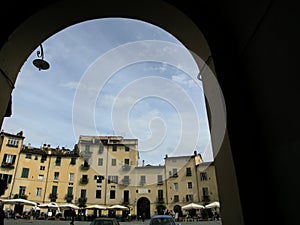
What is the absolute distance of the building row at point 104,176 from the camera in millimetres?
30484

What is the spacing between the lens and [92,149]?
1417 inches

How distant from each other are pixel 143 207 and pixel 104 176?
308 inches

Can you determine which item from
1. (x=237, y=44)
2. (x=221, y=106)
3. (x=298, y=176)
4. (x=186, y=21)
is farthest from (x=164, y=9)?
(x=298, y=176)

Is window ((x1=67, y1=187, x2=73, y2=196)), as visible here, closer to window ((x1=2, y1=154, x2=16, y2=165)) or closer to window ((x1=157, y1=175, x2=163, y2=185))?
window ((x1=2, y1=154, x2=16, y2=165))

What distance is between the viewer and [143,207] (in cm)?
3497

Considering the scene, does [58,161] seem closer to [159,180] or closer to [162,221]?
[159,180]

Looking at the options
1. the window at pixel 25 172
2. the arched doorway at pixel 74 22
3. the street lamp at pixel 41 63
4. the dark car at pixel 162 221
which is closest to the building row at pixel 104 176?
the window at pixel 25 172

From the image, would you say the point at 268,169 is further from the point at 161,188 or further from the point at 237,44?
the point at 161,188

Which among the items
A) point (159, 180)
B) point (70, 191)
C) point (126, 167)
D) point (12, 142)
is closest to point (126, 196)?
point (126, 167)

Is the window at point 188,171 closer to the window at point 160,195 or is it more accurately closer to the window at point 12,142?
the window at point 160,195

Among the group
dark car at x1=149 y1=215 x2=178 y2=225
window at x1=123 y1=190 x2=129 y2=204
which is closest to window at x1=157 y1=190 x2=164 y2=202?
window at x1=123 y1=190 x2=129 y2=204

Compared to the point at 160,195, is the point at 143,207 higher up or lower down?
lower down

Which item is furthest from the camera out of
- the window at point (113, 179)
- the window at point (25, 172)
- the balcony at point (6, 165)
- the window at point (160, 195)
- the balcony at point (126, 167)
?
the balcony at point (126, 167)

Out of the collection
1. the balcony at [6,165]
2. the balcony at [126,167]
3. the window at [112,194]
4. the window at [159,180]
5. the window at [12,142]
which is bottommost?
the window at [112,194]
